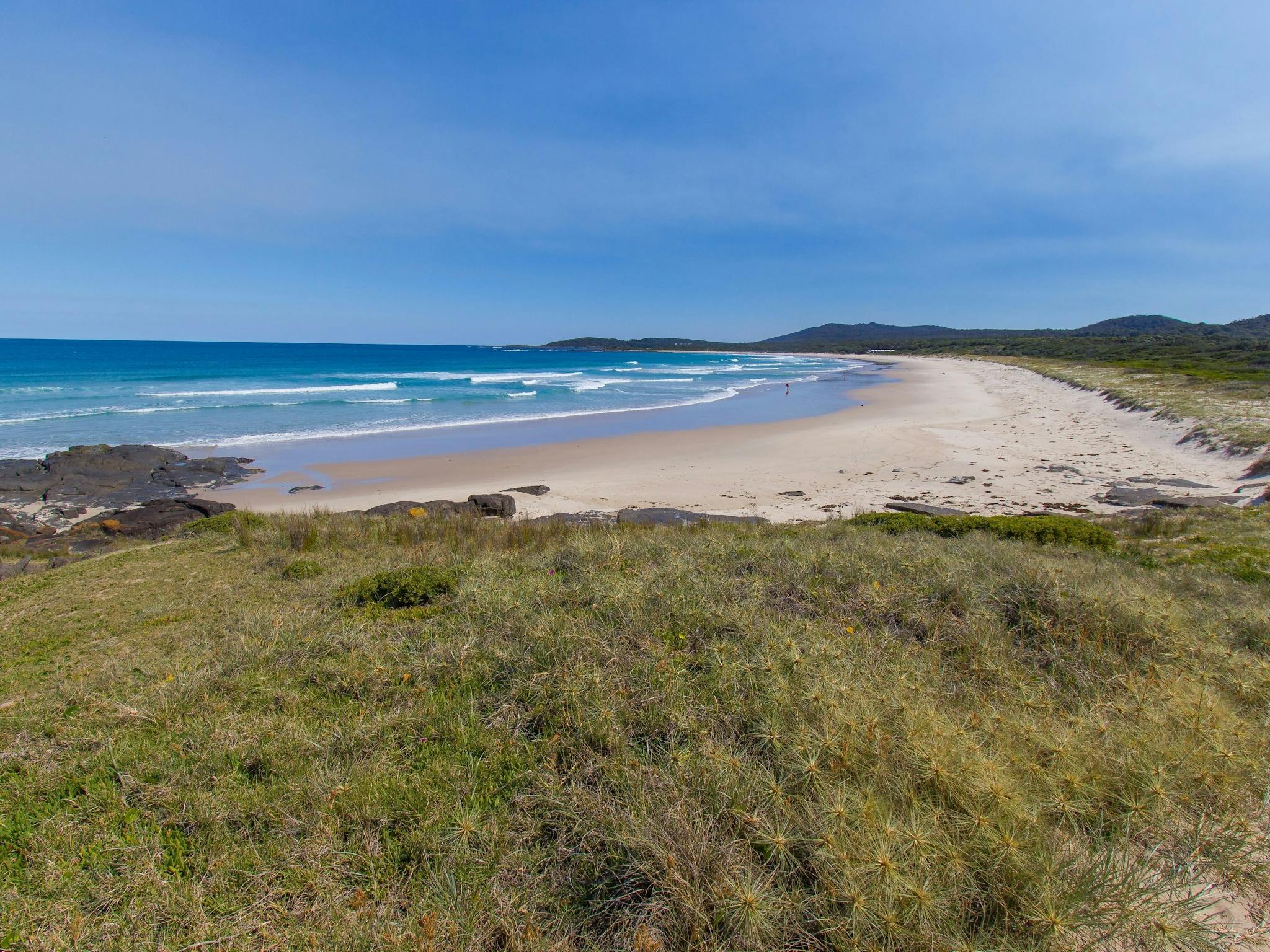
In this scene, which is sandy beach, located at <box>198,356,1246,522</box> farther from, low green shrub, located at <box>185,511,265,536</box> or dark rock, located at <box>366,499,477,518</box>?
low green shrub, located at <box>185,511,265,536</box>

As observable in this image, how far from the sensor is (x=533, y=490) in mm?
16234

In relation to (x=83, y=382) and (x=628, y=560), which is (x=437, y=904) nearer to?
(x=628, y=560)

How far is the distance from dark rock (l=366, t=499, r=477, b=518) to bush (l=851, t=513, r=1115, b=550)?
8140 millimetres

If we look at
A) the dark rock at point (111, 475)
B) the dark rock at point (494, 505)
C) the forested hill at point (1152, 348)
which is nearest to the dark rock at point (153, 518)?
the dark rock at point (111, 475)

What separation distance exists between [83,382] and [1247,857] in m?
67.0

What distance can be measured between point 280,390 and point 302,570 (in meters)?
46.5

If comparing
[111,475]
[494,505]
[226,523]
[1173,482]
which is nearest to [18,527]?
[111,475]

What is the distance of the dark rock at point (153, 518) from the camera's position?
13.1 meters

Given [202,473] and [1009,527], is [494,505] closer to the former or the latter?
[1009,527]

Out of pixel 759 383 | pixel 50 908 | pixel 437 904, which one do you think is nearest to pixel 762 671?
pixel 437 904

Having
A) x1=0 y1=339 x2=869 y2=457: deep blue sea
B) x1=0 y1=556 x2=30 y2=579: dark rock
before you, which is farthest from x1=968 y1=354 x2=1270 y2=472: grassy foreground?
x1=0 y1=556 x2=30 y2=579: dark rock

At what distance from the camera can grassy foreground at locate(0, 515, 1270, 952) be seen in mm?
2355

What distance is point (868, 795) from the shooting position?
261cm

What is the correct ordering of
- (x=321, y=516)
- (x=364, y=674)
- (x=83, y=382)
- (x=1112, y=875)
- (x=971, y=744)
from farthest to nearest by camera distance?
1. (x=83, y=382)
2. (x=321, y=516)
3. (x=364, y=674)
4. (x=971, y=744)
5. (x=1112, y=875)
